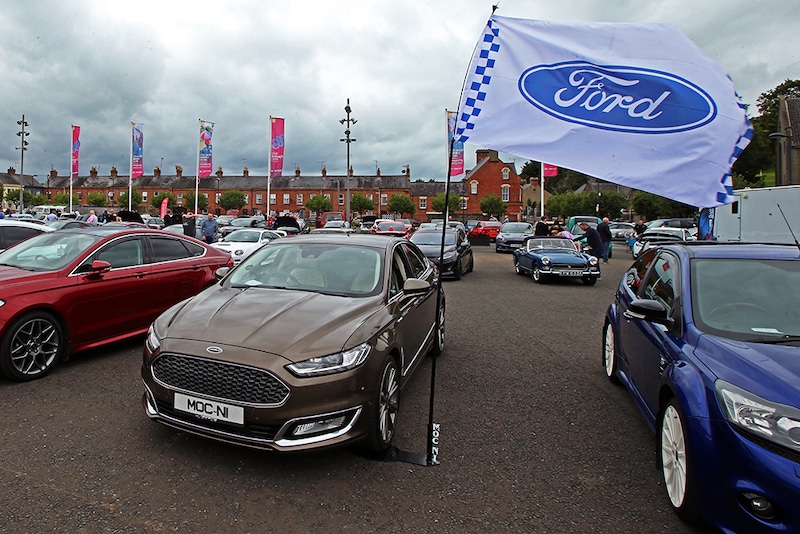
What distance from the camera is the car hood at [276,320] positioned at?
11.3 ft

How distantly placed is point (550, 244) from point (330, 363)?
13552 mm

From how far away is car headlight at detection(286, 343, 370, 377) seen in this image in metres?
3.29

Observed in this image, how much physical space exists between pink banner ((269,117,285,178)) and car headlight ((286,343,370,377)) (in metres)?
34.9

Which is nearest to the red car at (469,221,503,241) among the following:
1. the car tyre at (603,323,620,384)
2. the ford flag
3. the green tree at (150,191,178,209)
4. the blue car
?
the car tyre at (603,323,620,384)

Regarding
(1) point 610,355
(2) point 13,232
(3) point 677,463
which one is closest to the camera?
(3) point 677,463

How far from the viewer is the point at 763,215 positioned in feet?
54.5

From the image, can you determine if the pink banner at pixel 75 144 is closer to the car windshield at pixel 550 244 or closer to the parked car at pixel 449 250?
the parked car at pixel 449 250

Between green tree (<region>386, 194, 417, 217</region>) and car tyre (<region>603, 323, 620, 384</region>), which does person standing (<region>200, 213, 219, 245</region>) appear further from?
green tree (<region>386, 194, 417, 217</region>)

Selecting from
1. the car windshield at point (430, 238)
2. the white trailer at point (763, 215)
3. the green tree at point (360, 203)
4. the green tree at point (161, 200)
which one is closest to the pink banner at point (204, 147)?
the car windshield at point (430, 238)

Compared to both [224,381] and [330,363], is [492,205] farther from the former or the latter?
[224,381]

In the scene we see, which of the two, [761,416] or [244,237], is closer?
[761,416]

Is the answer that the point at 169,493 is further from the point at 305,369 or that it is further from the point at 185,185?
the point at 185,185

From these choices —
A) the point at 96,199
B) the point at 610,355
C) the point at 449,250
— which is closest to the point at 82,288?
the point at 610,355

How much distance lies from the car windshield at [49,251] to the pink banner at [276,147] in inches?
1229
